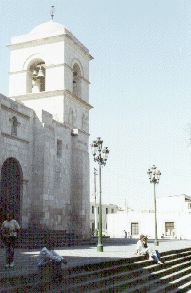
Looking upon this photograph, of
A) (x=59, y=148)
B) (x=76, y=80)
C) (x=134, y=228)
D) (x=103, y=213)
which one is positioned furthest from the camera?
(x=103, y=213)

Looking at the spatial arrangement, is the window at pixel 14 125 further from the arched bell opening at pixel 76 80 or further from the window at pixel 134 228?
the window at pixel 134 228

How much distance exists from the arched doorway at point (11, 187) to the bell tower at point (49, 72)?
5.90 metres

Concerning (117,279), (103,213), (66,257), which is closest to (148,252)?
(66,257)

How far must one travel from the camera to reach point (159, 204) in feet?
198

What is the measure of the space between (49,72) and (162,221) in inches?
1312

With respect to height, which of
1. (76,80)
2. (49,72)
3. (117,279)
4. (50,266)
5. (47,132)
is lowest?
(117,279)

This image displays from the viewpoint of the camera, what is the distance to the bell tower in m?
28.8

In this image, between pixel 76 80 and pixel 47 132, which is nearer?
pixel 47 132

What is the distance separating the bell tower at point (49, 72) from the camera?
28.8 metres

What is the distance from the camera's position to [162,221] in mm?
55812

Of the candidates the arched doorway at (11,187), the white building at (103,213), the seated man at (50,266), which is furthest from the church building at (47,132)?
the white building at (103,213)

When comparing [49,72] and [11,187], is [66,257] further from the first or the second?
[49,72]

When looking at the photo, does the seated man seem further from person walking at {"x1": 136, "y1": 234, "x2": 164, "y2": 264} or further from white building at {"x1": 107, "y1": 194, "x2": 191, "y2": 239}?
white building at {"x1": 107, "y1": 194, "x2": 191, "y2": 239}

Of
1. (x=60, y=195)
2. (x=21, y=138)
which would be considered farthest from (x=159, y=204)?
(x=21, y=138)
